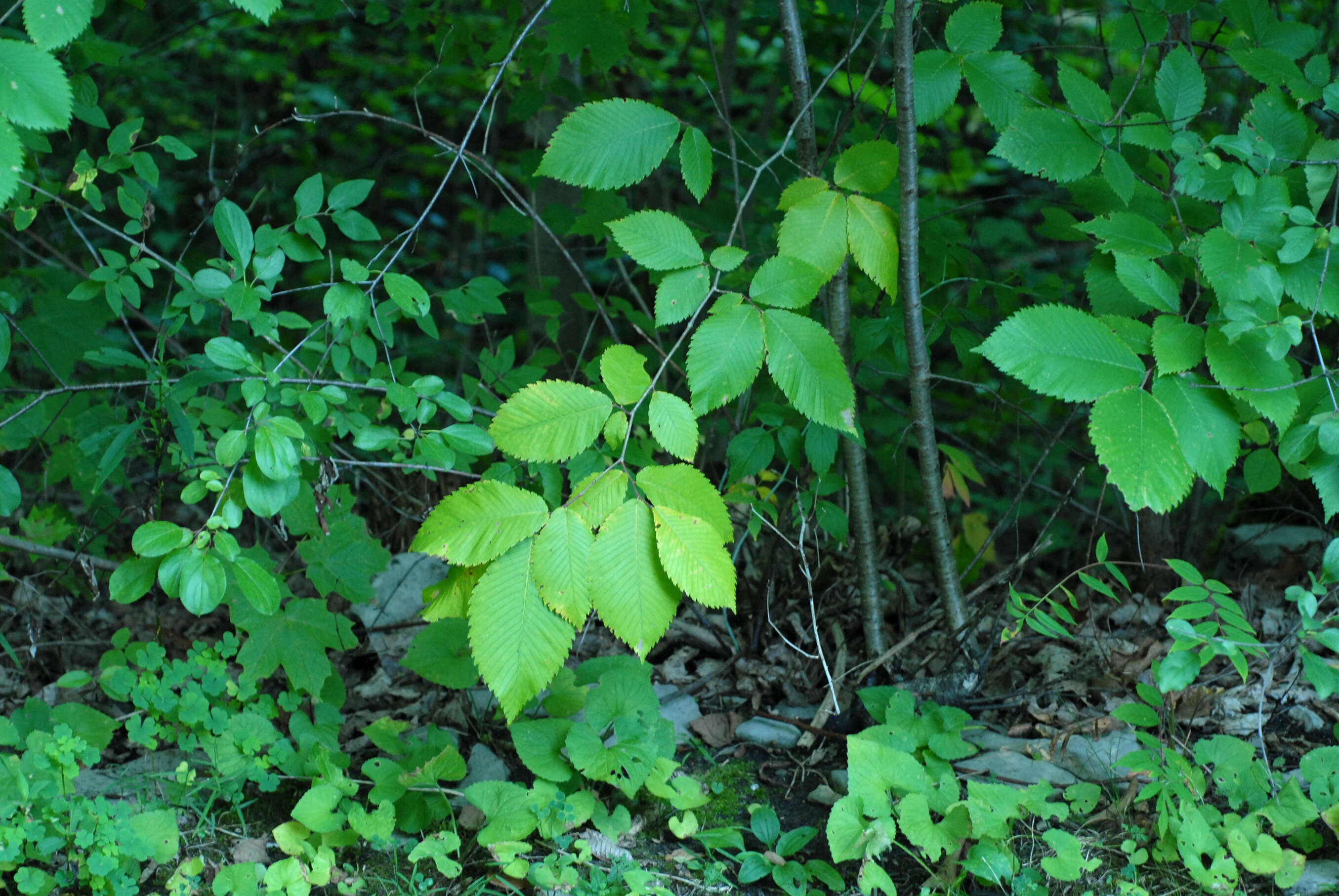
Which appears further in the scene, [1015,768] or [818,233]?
[1015,768]

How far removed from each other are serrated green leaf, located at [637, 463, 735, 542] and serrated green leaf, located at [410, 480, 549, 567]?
16 centimetres

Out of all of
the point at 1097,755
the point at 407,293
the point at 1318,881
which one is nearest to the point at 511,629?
the point at 407,293

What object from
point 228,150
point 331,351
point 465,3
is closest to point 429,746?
point 331,351

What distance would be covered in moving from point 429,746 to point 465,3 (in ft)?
12.5

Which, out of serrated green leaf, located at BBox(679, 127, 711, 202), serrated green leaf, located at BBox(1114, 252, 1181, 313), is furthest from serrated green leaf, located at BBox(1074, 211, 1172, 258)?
serrated green leaf, located at BBox(679, 127, 711, 202)

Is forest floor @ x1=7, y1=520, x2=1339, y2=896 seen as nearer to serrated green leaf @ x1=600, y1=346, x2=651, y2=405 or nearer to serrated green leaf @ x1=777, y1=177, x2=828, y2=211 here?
serrated green leaf @ x1=600, y1=346, x2=651, y2=405

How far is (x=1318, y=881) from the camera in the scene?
1.70 metres

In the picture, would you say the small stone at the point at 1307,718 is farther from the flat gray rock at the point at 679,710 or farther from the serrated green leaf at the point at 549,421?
the serrated green leaf at the point at 549,421

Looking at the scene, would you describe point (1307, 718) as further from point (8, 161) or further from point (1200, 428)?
point (8, 161)

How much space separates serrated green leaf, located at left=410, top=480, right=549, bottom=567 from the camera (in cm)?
135

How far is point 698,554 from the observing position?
4.45ft

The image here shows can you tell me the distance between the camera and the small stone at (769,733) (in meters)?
2.23

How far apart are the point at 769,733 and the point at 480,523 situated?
116 cm

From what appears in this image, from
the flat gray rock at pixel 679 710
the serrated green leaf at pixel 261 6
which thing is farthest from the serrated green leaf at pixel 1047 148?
the flat gray rock at pixel 679 710
